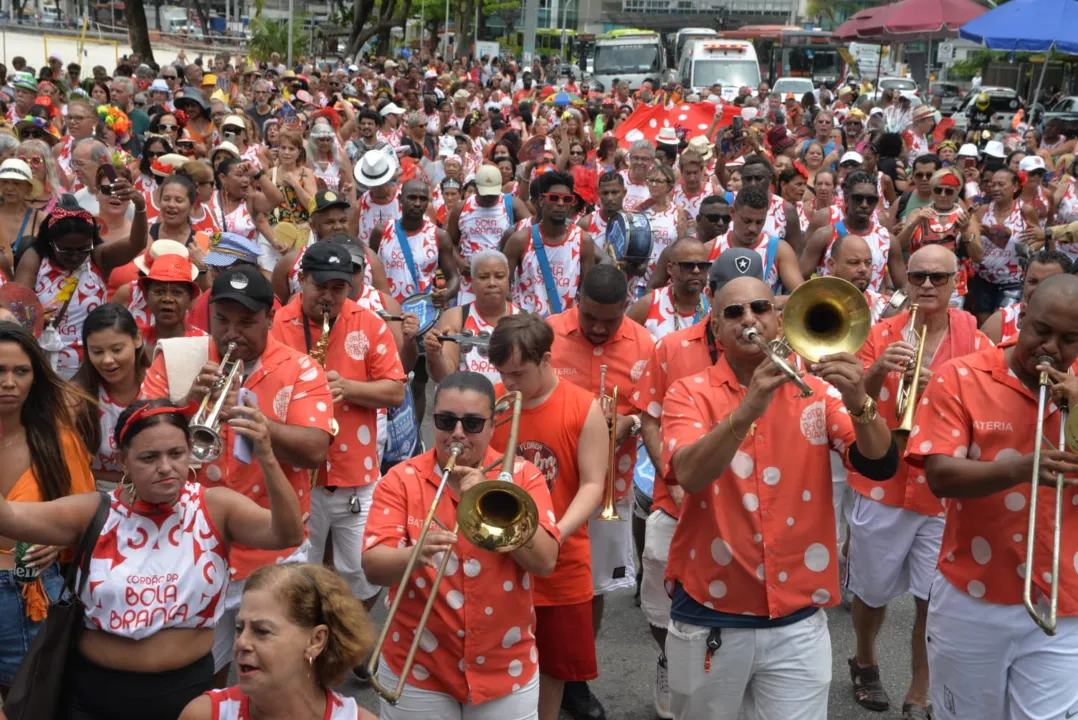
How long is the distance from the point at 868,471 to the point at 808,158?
1084 centimetres


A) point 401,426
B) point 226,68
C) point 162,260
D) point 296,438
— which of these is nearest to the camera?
point 296,438

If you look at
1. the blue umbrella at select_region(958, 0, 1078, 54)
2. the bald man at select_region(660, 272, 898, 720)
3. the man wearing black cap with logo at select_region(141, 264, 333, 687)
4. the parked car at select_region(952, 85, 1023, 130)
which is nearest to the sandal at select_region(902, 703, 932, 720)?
the bald man at select_region(660, 272, 898, 720)

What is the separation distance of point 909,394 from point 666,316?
1956mm

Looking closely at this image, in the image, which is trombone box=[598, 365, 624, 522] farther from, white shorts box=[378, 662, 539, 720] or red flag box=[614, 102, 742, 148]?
red flag box=[614, 102, 742, 148]

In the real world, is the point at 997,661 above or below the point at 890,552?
above

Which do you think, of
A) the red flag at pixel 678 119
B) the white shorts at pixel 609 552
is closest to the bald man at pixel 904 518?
the white shorts at pixel 609 552

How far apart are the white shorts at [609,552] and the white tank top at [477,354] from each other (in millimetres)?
959

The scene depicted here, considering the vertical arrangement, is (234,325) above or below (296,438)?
above

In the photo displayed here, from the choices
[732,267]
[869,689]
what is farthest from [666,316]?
[869,689]

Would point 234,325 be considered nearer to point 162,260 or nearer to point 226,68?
point 162,260

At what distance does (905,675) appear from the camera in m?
6.28

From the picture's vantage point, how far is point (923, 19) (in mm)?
23578

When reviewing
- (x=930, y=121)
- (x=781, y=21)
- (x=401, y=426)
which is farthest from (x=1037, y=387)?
(x=781, y=21)

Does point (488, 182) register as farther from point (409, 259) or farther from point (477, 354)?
point (477, 354)
